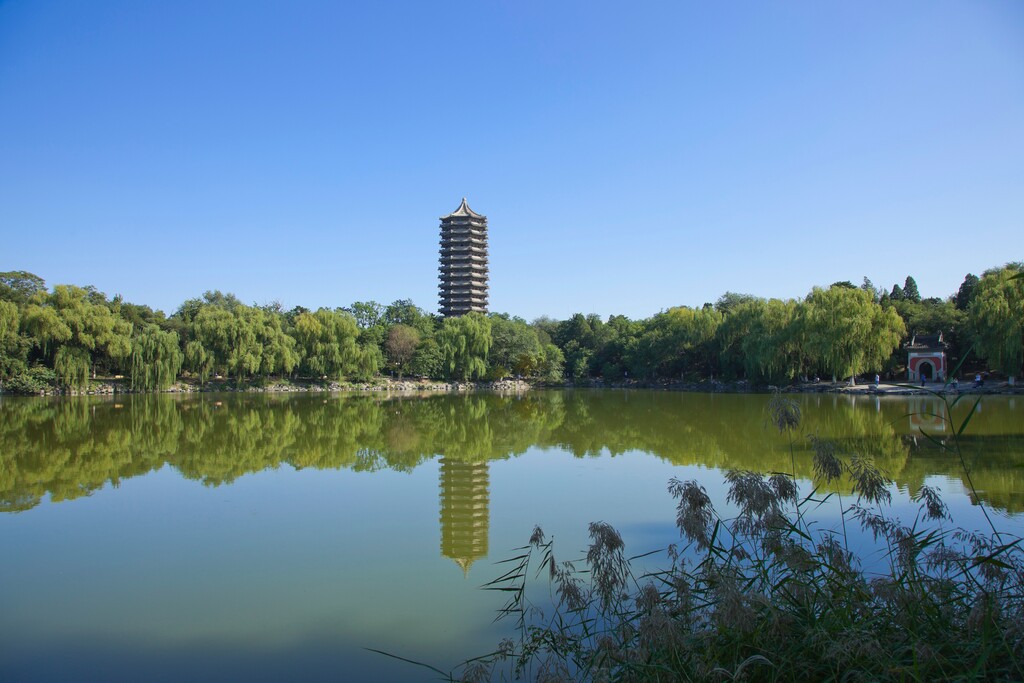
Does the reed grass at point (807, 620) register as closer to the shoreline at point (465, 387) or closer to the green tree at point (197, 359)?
the shoreline at point (465, 387)

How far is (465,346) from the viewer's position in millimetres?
37812

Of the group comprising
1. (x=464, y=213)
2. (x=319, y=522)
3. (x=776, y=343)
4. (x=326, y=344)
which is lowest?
(x=319, y=522)

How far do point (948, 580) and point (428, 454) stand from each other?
26.9 feet

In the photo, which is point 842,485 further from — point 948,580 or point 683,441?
point 683,441

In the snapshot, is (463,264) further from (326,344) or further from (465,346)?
(326,344)

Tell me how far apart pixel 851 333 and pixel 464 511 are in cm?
2284

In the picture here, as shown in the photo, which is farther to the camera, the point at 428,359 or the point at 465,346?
the point at 465,346

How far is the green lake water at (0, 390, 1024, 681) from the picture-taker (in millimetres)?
3377

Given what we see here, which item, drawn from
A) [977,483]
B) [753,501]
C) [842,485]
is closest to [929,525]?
[842,485]

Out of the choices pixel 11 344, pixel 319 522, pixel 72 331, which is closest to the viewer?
pixel 319 522

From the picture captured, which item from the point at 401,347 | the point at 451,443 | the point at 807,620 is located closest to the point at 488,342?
the point at 401,347

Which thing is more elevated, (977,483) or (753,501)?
(753,501)

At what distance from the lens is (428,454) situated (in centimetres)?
999

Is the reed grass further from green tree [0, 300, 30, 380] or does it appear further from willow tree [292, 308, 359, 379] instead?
willow tree [292, 308, 359, 379]
